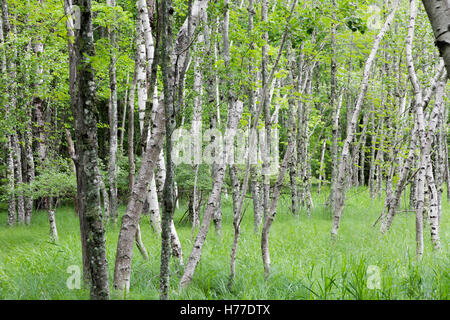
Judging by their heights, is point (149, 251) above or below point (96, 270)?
below

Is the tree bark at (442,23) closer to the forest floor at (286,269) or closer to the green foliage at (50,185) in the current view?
the forest floor at (286,269)

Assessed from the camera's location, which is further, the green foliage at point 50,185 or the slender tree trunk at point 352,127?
the green foliage at point 50,185

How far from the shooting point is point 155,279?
4.80 meters

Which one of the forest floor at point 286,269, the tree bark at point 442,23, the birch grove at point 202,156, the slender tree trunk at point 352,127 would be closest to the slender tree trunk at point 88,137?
the birch grove at point 202,156

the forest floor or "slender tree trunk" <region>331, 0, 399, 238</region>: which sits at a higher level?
"slender tree trunk" <region>331, 0, 399, 238</region>

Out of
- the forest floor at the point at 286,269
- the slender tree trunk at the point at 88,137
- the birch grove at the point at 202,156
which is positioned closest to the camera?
the slender tree trunk at the point at 88,137

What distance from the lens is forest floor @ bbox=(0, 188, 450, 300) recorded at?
403 cm

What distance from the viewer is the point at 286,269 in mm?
4969

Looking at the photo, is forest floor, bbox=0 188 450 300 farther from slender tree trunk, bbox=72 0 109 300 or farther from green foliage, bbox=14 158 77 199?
green foliage, bbox=14 158 77 199

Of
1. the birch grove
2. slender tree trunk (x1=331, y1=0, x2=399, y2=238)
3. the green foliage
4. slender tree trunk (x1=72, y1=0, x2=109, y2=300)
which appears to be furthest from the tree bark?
the green foliage

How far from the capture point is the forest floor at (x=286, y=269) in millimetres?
4031
